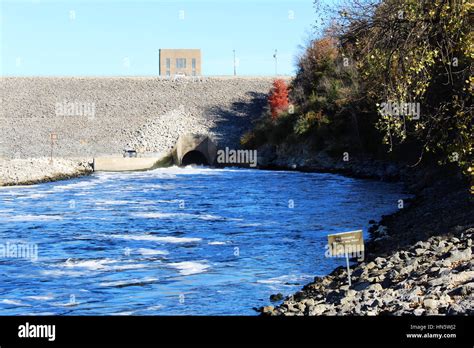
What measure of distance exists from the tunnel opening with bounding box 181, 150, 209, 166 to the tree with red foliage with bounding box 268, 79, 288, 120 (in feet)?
32.9

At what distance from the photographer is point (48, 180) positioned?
208 ft

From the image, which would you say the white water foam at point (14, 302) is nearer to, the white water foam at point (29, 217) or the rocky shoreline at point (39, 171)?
the white water foam at point (29, 217)

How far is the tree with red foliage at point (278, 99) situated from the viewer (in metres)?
87.0

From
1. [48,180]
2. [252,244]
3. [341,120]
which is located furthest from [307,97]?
[252,244]

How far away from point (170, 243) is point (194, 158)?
62019 mm

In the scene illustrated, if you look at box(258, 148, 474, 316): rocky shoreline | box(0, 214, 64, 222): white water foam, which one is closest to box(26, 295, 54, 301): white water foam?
→ box(258, 148, 474, 316): rocky shoreline

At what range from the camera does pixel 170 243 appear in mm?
27703

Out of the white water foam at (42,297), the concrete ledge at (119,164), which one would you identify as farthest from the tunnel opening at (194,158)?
the white water foam at (42,297)

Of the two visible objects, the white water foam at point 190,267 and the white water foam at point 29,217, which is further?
the white water foam at point 29,217

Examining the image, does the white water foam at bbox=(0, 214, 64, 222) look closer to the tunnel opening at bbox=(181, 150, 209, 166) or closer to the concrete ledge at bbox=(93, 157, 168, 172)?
the concrete ledge at bbox=(93, 157, 168, 172)

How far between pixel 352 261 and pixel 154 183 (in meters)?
38.2

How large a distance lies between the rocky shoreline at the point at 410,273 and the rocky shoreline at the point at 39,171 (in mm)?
37728

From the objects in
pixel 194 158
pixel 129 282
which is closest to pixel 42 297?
pixel 129 282
